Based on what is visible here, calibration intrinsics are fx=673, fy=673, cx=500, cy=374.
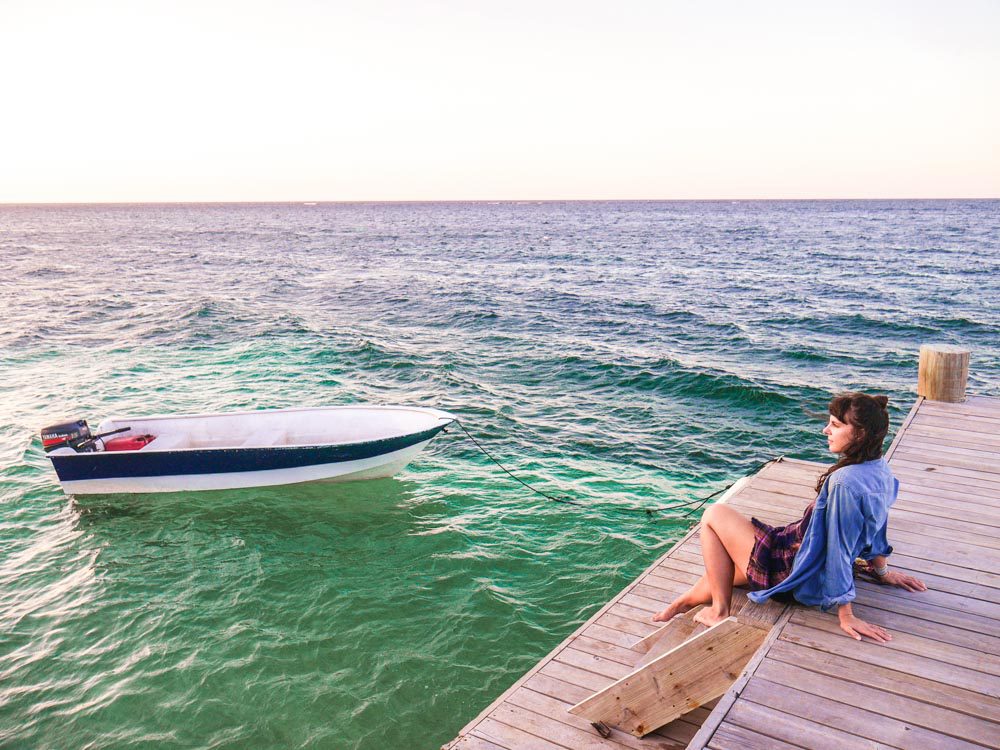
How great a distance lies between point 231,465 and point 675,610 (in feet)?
29.7

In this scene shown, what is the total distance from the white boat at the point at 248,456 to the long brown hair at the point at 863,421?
331 inches

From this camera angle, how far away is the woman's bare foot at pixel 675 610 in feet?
17.6

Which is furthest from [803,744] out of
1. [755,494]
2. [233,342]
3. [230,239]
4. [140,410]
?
[230,239]

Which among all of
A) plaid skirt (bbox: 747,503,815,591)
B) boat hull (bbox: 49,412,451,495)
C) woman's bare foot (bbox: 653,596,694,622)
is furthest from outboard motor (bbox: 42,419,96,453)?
plaid skirt (bbox: 747,503,815,591)

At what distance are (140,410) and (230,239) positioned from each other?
77002 millimetres

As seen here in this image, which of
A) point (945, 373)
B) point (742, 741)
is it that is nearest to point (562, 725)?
point (742, 741)

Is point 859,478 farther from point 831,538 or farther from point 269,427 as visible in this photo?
point 269,427

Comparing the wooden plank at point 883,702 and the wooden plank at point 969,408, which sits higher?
the wooden plank at point 883,702

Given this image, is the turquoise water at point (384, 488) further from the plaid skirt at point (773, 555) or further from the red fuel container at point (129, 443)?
the plaid skirt at point (773, 555)

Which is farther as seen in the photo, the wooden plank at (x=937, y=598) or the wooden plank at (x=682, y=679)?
the wooden plank at (x=937, y=598)

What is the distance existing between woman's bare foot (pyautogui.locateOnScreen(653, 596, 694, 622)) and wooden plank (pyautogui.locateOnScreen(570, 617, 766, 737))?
94 cm

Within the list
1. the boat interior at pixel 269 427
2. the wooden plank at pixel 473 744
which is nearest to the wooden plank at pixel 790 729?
the wooden plank at pixel 473 744

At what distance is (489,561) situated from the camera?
991 centimetres

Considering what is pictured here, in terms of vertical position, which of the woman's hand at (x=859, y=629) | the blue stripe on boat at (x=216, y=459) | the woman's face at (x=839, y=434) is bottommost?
the blue stripe on boat at (x=216, y=459)
